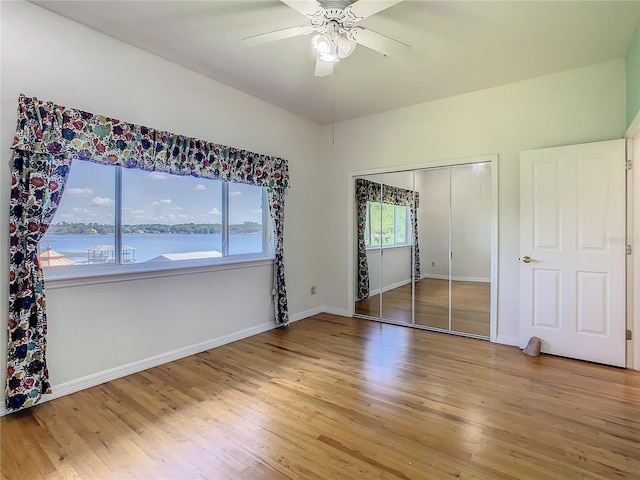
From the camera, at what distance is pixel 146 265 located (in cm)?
299

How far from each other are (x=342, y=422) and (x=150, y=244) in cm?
229

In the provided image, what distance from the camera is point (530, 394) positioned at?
8.20 feet

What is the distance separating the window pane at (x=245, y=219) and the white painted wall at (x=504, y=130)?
1.33 metres

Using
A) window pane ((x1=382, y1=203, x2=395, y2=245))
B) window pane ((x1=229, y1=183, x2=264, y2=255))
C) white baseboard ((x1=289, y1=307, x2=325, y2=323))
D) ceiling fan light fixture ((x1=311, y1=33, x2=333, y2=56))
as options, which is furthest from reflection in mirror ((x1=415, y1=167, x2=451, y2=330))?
ceiling fan light fixture ((x1=311, y1=33, x2=333, y2=56))

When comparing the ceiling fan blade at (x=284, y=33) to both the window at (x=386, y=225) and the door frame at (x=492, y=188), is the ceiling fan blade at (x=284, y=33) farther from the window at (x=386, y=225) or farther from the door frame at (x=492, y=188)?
the window at (x=386, y=225)

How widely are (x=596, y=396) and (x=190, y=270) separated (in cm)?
364

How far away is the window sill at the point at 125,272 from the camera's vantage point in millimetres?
2451

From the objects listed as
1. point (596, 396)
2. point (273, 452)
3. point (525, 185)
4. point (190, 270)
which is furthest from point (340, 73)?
point (596, 396)

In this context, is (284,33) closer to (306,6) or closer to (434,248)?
(306,6)

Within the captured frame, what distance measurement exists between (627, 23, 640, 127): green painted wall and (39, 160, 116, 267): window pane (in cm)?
434

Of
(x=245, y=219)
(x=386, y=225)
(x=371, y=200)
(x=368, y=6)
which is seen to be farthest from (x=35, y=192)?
(x=386, y=225)

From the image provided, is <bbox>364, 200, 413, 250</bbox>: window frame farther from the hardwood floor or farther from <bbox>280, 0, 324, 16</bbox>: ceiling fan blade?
<bbox>280, 0, 324, 16</bbox>: ceiling fan blade

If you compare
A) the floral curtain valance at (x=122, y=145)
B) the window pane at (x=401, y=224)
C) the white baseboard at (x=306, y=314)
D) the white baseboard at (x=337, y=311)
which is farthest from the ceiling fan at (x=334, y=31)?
the white baseboard at (x=337, y=311)

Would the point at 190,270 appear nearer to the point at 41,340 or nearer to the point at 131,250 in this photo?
the point at 131,250
